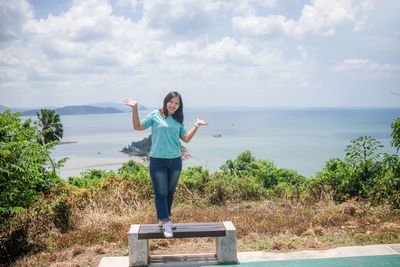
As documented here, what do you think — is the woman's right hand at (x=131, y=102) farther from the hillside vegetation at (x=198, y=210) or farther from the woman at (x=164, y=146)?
the hillside vegetation at (x=198, y=210)

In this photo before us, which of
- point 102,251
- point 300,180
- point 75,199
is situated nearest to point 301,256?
point 102,251

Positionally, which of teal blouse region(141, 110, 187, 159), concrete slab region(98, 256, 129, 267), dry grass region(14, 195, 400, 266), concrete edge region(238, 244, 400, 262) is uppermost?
teal blouse region(141, 110, 187, 159)

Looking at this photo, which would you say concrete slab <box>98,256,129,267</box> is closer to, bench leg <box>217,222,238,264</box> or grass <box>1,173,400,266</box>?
grass <box>1,173,400,266</box>

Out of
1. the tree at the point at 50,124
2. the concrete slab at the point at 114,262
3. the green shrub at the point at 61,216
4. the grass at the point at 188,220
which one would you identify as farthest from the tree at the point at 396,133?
the tree at the point at 50,124

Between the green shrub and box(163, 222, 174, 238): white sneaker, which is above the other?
box(163, 222, 174, 238): white sneaker

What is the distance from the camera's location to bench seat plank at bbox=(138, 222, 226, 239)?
4.32m

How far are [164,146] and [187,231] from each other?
42.5 inches

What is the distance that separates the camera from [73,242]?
557 cm

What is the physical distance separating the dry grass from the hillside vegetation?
0.05 feet

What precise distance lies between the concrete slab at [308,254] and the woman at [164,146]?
87 cm

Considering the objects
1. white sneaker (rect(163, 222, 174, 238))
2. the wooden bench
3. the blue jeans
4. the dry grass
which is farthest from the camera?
the dry grass

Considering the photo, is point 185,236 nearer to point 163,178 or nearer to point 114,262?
point 163,178

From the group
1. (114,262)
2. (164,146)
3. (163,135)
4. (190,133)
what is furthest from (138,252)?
(190,133)

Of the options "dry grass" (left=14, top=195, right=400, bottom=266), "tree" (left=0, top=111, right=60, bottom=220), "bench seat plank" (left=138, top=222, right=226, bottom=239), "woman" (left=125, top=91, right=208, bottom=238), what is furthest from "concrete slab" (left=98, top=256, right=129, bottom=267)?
"tree" (left=0, top=111, right=60, bottom=220)
